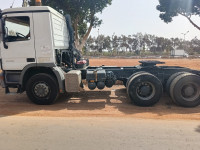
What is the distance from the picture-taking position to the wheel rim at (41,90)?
6.43 m

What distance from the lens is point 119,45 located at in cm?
7562

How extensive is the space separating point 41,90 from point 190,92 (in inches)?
195

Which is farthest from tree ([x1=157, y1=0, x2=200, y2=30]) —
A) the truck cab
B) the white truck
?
the truck cab

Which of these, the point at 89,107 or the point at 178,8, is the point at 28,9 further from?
the point at 178,8

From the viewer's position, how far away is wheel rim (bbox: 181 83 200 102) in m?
6.25

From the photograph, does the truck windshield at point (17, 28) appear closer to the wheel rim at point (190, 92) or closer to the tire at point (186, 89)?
the tire at point (186, 89)

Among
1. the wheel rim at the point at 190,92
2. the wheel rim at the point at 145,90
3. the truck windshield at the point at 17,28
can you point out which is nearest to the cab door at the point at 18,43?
the truck windshield at the point at 17,28

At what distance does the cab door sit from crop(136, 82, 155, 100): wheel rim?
364cm

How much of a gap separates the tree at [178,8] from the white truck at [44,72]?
11.6 m

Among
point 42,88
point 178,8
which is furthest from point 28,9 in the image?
point 178,8

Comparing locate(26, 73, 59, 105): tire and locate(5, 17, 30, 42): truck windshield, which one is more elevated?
locate(5, 17, 30, 42): truck windshield

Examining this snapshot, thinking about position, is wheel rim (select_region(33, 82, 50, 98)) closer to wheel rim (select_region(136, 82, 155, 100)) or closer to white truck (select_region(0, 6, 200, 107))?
white truck (select_region(0, 6, 200, 107))

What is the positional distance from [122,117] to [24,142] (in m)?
2.60

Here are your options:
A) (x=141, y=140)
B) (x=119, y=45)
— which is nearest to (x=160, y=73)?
(x=141, y=140)
